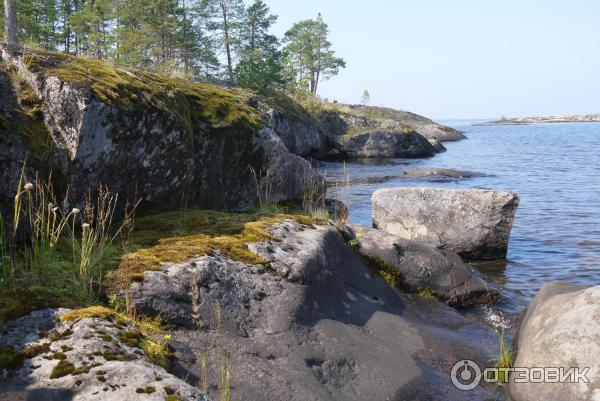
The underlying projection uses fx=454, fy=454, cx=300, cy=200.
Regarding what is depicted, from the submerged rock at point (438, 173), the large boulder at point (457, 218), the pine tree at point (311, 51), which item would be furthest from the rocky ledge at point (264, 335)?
the pine tree at point (311, 51)

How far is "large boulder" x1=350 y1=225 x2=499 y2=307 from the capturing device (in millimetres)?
7715

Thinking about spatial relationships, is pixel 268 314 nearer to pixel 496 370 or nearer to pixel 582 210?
pixel 496 370

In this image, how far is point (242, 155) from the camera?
9.27m

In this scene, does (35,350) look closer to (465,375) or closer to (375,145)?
(465,375)

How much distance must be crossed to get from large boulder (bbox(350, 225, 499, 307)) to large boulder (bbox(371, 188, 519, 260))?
2291 mm

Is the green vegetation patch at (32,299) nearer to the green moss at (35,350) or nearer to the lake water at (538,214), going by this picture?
the green moss at (35,350)

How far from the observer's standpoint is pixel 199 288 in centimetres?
482

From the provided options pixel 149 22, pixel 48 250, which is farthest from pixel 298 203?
pixel 149 22

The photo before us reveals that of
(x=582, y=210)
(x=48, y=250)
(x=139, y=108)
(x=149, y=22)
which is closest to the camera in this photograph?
(x=48, y=250)

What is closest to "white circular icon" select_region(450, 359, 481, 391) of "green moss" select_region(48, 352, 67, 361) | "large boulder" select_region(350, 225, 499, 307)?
"large boulder" select_region(350, 225, 499, 307)

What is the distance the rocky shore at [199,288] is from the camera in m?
3.65

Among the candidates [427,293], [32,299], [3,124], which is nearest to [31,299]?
[32,299]

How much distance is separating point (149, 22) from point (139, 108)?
34741 millimetres

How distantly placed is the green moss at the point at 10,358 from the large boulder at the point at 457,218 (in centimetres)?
870
